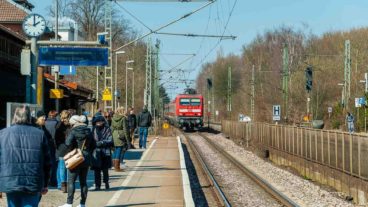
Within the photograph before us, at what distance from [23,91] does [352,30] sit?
190 ft

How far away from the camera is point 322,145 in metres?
23.8

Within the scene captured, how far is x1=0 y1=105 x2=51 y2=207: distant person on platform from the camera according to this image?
7.17m

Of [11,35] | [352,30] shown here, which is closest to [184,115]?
[352,30]

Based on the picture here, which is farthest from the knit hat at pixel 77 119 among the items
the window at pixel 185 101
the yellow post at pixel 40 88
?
the window at pixel 185 101

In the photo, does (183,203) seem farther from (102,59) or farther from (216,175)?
(216,175)

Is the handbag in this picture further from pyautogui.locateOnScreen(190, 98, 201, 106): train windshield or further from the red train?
pyautogui.locateOnScreen(190, 98, 201, 106): train windshield

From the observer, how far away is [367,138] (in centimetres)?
1752

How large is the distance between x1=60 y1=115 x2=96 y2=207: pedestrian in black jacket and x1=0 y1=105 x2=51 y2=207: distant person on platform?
405 cm

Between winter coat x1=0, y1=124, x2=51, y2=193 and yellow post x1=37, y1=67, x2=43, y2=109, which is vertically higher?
yellow post x1=37, y1=67, x2=43, y2=109

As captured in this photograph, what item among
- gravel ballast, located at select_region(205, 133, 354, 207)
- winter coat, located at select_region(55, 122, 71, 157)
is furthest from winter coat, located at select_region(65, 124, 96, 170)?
gravel ballast, located at select_region(205, 133, 354, 207)

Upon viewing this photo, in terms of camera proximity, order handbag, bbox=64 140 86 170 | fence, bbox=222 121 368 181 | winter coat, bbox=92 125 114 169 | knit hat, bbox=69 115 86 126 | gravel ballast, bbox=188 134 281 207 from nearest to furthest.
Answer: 1. handbag, bbox=64 140 86 170
2. knit hat, bbox=69 115 86 126
3. winter coat, bbox=92 125 114 169
4. gravel ballast, bbox=188 134 281 207
5. fence, bbox=222 121 368 181

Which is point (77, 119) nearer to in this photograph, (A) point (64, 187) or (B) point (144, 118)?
(A) point (64, 187)

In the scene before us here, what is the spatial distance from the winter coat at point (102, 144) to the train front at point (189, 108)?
4827 cm

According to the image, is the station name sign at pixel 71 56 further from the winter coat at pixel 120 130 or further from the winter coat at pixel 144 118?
the winter coat at pixel 144 118
